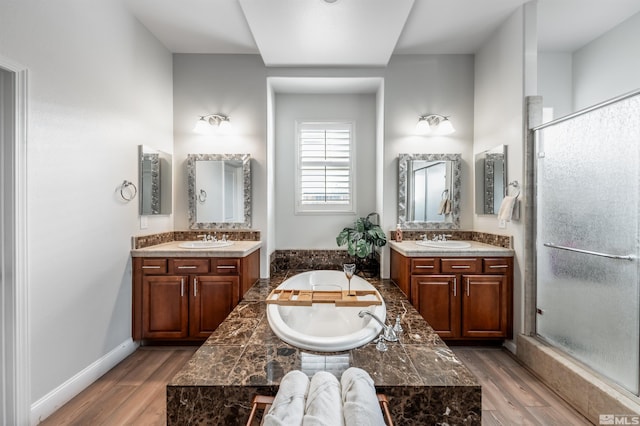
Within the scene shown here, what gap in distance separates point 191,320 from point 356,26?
9.73 ft

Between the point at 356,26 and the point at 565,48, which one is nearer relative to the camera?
the point at 356,26

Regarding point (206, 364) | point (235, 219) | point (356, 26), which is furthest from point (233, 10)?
point (206, 364)

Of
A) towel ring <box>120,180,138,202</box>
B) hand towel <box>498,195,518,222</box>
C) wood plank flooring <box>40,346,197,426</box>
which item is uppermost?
towel ring <box>120,180,138,202</box>

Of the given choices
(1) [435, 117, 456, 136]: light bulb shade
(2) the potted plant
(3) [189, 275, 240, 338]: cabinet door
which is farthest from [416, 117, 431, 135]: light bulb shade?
(3) [189, 275, 240, 338]: cabinet door

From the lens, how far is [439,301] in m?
2.82

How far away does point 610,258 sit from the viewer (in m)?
1.89

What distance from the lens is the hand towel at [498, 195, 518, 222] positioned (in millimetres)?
2662

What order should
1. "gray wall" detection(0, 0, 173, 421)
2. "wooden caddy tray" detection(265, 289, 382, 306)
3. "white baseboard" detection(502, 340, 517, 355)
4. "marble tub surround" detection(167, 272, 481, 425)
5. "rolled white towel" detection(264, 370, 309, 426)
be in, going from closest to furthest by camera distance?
"rolled white towel" detection(264, 370, 309, 426), "marble tub surround" detection(167, 272, 481, 425), "gray wall" detection(0, 0, 173, 421), "wooden caddy tray" detection(265, 289, 382, 306), "white baseboard" detection(502, 340, 517, 355)

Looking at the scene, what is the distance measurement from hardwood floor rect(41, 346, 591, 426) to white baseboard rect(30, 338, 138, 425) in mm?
37

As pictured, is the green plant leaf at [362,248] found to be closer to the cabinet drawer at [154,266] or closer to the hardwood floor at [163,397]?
the hardwood floor at [163,397]

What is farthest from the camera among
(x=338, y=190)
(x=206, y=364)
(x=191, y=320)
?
(x=338, y=190)

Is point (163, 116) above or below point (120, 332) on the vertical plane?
above

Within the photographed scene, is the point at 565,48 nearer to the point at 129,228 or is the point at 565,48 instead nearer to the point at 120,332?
the point at 129,228

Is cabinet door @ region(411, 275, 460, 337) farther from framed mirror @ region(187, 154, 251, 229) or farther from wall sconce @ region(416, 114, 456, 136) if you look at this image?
framed mirror @ region(187, 154, 251, 229)
